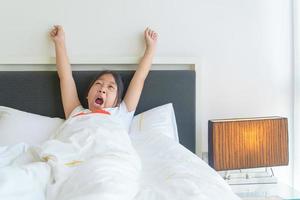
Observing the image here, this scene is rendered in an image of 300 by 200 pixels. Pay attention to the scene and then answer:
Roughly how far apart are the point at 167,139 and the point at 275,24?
1.03 metres

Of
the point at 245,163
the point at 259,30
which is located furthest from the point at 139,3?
the point at 245,163

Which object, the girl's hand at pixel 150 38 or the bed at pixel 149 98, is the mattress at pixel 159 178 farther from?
the girl's hand at pixel 150 38

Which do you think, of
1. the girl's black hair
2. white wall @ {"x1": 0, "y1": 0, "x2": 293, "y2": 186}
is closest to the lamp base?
white wall @ {"x1": 0, "y1": 0, "x2": 293, "y2": 186}

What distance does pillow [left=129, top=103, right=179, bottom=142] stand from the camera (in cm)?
163

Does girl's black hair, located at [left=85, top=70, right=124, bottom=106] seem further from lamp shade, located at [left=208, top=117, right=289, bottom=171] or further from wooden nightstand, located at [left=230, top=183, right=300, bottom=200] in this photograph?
wooden nightstand, located at [left=230, top=183, right=300, bottom=200]

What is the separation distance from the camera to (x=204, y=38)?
1.86 metres

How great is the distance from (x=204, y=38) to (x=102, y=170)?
3.86 feet

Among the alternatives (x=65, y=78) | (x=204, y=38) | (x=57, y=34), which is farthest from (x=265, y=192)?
(x=57, y=34)

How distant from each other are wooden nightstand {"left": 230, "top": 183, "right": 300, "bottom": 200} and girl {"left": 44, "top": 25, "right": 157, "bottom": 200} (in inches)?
25.9

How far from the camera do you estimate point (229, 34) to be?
6.18ft

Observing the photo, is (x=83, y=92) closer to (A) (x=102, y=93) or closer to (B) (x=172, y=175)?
(A) (x=102, y=93)

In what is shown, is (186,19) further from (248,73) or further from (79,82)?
(79,82)

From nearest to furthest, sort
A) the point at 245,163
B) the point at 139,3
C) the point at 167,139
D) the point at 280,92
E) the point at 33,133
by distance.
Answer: the point at 167,139
the point at 33,133
the point at 245,163
the point at 139,3
the point at 280,92

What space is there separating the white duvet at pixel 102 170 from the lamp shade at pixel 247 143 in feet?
1.20
